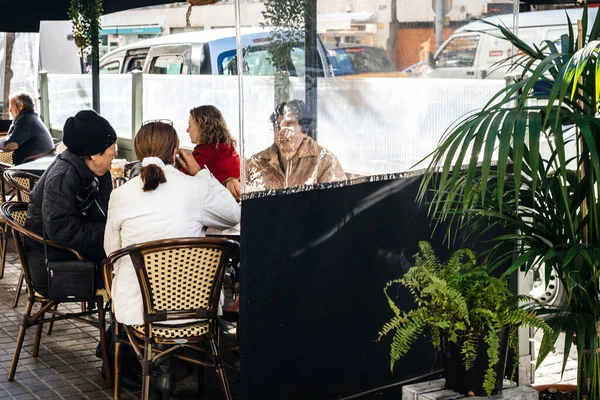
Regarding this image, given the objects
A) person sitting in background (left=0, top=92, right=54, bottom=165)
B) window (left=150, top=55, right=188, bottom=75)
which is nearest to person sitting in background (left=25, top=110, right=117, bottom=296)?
person sitting in background (left=0, top=92, right=54, bottom=165)

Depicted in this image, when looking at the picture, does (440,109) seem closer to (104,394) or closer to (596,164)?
(596,164)

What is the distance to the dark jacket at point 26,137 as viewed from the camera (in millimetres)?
8273

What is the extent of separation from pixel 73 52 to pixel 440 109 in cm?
1014

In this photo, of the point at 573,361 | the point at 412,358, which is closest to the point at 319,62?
the point at 412,358

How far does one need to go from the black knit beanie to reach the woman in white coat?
0.73m

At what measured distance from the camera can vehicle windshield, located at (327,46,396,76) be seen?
420cm

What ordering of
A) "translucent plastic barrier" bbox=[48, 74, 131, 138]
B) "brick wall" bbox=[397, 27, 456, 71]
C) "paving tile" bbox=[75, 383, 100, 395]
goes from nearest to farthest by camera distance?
"brick wall" bbox=[397, 27, 456, 71]
"paving tile" bbox=[75, 383, 100, 395]
"translucent plastic barrier" bbox=[48, 74, 131, 138]

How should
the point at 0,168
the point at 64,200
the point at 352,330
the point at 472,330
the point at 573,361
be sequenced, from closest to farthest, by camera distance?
1. the point at 472,330
2. the point at 352,330
3. the point at 64,200
4. the point at 573,361
5. the point at 0,168

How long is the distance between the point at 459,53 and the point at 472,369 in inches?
89.5

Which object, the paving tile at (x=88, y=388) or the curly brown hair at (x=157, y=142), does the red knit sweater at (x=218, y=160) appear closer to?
the curly brown hair at (x=157, y=142)

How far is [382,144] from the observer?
443 centimetres

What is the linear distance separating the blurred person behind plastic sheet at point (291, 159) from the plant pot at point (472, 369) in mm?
1106

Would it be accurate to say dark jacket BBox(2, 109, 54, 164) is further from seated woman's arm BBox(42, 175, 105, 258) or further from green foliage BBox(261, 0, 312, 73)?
green foliage BBox(261, 0, 312, 73)

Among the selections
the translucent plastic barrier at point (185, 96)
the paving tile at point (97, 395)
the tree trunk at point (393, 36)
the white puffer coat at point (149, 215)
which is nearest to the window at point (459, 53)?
the tree trunk at point (393, 36)
